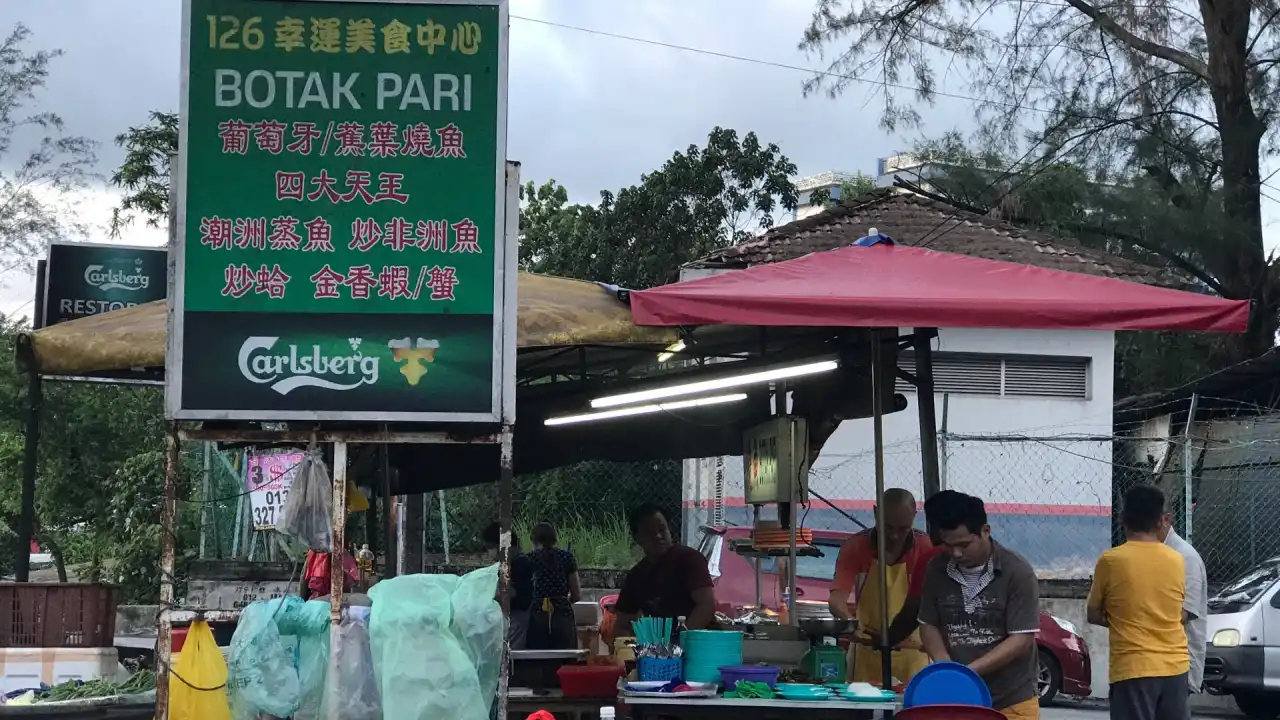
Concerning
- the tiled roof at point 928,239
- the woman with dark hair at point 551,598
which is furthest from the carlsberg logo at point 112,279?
the tiled roof at point 928,239

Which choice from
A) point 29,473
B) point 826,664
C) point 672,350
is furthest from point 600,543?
point 826,664

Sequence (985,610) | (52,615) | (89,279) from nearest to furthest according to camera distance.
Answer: (985,610), (52,615), (89,279)

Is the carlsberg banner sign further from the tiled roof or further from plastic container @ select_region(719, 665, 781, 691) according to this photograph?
the tiled roof

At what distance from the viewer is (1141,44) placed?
627 inches

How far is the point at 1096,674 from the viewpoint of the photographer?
1450 cm

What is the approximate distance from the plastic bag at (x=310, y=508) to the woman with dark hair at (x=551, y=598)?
14.5 ft

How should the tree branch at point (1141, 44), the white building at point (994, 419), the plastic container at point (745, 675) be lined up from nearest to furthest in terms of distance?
the plastic container at point (745, 675) < the tree branch at point (1141, 44) < the white building at point (994, 419)

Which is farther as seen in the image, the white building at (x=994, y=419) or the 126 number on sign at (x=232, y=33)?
the white building at (x=994, y=419)

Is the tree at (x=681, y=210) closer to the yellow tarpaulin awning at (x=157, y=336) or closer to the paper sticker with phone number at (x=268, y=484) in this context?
the paper sticker with phone number at (x=268, y=484)

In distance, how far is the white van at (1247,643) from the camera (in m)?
12.6

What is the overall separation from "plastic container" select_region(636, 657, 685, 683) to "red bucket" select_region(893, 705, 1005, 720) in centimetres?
164

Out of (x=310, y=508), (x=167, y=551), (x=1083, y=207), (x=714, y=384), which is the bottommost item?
(x=167, y=551)

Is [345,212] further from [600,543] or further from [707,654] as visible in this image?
[600,543]

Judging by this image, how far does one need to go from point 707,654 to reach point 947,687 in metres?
1.58
